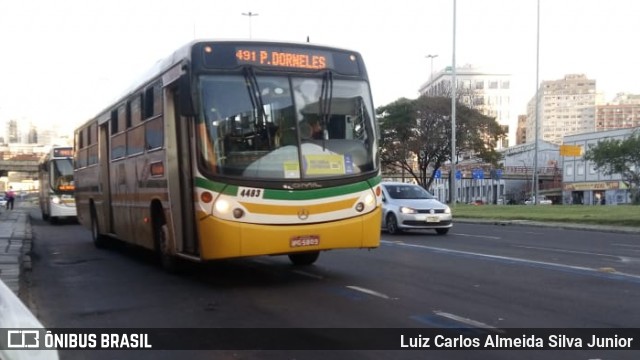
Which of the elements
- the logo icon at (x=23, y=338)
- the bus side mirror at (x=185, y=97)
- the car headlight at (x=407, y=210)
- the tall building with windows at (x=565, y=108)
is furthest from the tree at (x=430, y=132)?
the tall building with windows at (x=565, y=108)

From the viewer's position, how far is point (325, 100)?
951 cm

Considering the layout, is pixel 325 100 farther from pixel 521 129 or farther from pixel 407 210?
pixel 521 129

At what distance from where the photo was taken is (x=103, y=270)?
1230 cm

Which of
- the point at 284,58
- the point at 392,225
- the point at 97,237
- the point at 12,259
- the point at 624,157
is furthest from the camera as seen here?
the point at 624,157

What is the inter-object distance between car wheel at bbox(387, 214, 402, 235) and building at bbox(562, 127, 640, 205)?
5574cm

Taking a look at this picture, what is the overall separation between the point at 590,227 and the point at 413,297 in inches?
724

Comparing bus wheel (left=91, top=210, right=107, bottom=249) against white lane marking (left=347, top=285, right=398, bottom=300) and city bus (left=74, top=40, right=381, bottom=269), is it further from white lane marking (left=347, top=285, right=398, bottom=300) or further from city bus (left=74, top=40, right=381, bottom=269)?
white lane marking (left=347, top=285, right=398, bottom=300)

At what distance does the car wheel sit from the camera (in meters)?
20.2

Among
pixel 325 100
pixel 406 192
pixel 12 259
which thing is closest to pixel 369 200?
pixel 325 100

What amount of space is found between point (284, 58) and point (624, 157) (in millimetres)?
55248

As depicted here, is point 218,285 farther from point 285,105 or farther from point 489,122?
point 489,122

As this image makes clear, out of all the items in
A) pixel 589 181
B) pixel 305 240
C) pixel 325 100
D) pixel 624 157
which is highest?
pixel 325 100

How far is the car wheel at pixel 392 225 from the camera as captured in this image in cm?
2024

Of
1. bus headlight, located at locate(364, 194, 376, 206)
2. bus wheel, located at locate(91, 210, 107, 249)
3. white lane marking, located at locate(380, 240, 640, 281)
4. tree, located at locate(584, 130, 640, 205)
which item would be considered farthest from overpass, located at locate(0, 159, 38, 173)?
bus headlight, located at locate(364, 194, 376, 206)
